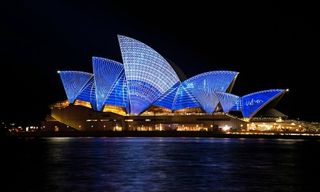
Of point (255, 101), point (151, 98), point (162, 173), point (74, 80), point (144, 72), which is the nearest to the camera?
point (162, 173)

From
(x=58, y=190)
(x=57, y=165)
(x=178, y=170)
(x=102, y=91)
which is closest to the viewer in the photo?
(x=58, y=190)

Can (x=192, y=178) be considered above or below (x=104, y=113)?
below

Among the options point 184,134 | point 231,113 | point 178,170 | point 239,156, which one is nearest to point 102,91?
point 184,134

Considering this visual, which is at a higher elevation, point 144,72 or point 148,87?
point 144,72

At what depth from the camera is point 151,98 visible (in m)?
83.2

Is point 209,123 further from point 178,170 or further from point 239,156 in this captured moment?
point 178,170

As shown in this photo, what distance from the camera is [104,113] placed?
288 feet

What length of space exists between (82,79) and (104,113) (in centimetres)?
736

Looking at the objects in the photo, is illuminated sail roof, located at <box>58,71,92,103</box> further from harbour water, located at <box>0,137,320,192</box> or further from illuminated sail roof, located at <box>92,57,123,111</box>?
harbour water, located at <box>0,137,320,192</box>

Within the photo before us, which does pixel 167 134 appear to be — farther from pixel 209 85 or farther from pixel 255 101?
pixel 255 101

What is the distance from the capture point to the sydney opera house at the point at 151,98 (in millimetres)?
79500

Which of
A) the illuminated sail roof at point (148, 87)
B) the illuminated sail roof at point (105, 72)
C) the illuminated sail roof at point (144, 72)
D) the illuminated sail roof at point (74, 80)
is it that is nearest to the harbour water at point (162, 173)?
the illuminated sail roof at point (144, 72)

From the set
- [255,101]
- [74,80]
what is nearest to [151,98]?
[74,80]

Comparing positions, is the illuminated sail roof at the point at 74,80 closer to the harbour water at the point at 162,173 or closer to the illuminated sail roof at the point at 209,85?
the illuminated sail roof at the point at 209,85
